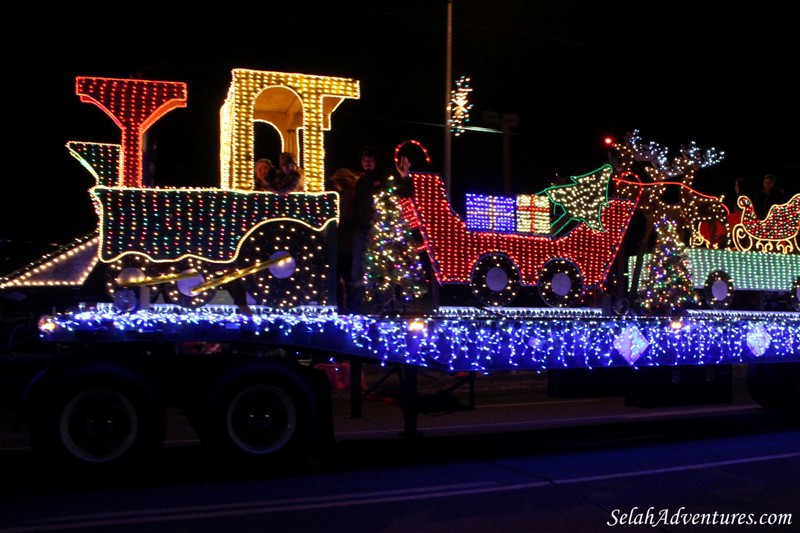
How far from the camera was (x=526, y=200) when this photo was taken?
37.5ft

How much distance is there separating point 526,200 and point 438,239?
1540 mm

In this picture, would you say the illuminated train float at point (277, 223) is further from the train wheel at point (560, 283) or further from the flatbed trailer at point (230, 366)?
the flatbed trailer at point (230, 366)

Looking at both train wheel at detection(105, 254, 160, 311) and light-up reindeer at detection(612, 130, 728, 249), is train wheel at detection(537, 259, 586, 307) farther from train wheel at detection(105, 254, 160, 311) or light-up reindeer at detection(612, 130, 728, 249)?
train wheel at detection(105, 254, 160, 311)

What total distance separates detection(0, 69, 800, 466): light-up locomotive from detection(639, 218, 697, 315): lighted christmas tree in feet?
0.07

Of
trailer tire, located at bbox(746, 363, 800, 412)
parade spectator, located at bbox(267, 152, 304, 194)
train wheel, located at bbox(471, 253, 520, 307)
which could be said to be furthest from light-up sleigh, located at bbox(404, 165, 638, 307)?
trailer tire, located at bbox(746, 363, 800, 412)

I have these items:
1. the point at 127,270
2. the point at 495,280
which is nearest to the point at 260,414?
the point at 127,270

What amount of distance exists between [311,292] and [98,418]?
2.73 m

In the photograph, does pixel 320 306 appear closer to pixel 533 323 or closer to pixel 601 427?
pixel 533 323

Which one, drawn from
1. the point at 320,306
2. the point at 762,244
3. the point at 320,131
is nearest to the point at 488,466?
the point at 320,306

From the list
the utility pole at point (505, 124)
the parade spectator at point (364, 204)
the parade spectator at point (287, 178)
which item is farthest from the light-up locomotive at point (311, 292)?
the utility pole at point (505, 124)

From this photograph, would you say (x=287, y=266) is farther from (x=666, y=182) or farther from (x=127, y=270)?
(x=666, y=182)

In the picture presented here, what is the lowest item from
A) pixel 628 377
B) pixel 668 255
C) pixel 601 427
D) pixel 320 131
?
pixel 601 427

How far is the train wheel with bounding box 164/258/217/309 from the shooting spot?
9.13m

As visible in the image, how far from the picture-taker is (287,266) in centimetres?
913
